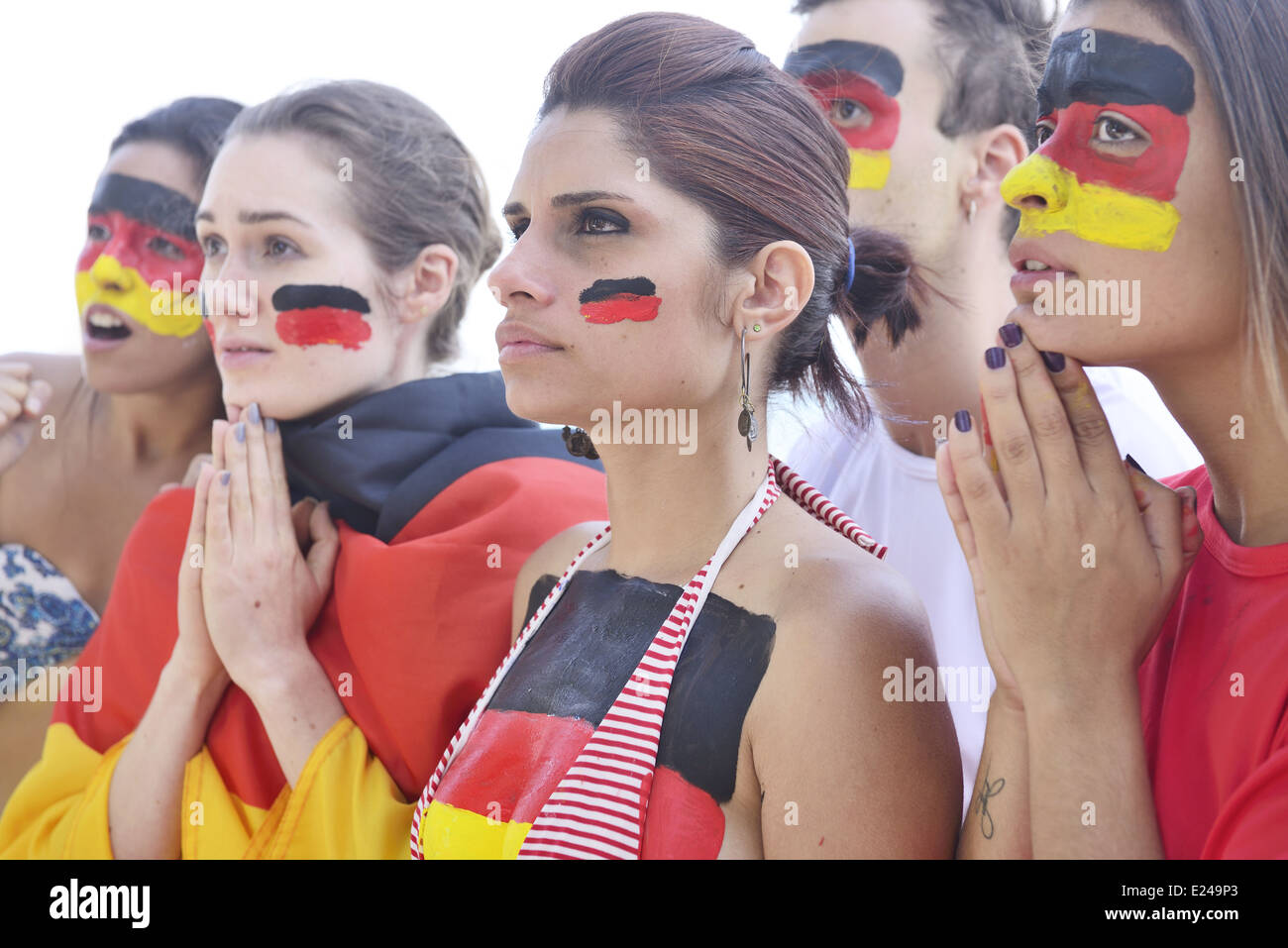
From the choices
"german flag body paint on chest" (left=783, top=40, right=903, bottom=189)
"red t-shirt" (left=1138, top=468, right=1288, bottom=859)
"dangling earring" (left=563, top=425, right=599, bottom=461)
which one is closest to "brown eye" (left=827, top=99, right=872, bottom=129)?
"german flag body paint on chest" (left=783, top=40, right=903, bottom=189)

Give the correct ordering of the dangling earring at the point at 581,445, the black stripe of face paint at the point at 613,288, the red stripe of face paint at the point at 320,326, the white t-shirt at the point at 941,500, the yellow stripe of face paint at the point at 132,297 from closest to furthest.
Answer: the black stripe of face paint at the point at 613,288
the dangling earring at the point at 581,445
the white t-shirt at the point at 941,500
the red stripe of face paint at the point at 320,326
the yellow stripe of face paint at the point at 132,297

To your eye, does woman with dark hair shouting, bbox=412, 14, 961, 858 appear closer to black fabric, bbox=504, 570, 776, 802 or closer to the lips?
black fabric, bbox=504, 570, 776, 802

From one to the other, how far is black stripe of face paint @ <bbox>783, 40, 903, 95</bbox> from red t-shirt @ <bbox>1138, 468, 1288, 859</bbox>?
1.27m

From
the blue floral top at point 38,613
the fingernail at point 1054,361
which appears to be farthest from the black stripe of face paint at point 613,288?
the blue floral top at point 38,613

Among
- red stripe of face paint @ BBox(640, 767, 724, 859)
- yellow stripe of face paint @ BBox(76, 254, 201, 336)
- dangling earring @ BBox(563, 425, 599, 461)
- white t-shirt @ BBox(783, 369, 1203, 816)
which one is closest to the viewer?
red stripe of face paint @ BBox(640, 767, 724, 859)

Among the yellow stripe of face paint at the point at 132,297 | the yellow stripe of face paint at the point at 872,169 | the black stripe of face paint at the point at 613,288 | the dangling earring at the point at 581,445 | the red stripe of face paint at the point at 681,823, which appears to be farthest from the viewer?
the yellow stripe of face paint at the point at 132,297

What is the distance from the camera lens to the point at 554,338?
1653 millimetres

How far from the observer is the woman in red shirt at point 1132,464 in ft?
4.28

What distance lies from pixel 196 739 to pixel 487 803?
763mm

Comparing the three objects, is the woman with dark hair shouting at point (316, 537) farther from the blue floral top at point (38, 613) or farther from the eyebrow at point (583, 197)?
the eyebrow at point (583, 197)

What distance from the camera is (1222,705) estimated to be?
1294 millimetres

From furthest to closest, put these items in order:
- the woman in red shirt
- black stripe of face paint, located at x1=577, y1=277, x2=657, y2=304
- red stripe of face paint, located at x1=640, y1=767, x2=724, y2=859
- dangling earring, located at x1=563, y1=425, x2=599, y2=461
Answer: dangling earring, located at x1=563, y1=425, x2=599, y2=461, black stripe of face paint, located at x1=577, y1=277, x2=657, y2=304, red stripe of face paint, located at x1=640, y1=767, x2=724, y2=859, the woman in red shirt

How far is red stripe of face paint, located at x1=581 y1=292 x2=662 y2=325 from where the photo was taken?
1627mm
